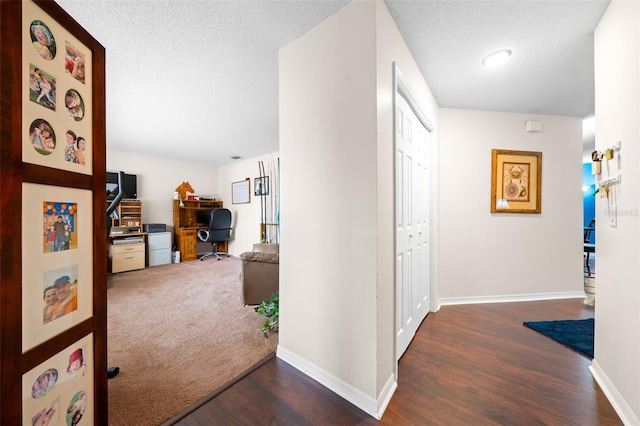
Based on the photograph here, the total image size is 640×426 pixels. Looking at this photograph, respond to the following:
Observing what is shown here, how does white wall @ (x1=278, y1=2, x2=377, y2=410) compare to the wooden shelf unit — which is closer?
white wall @ (x1=278, y1=2, x2=377, y2=410)

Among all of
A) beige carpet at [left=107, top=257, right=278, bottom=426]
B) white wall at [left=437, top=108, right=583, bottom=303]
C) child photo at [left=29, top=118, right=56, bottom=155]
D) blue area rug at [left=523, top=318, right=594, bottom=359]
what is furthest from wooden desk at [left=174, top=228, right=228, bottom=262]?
blue area rug at [left=523, top=318, right=594, bottom=359]

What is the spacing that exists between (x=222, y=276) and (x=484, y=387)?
369cm

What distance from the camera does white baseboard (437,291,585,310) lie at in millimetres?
2721

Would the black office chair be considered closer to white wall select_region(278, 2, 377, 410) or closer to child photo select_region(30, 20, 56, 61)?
white wall select_region(278, 2, 377, 410)

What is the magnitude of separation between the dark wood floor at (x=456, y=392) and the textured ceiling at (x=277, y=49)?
226 cm

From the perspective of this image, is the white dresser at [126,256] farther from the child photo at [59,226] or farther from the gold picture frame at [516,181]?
the gold picture frame at [516,181]

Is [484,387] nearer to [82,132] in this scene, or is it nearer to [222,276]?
[82,132]

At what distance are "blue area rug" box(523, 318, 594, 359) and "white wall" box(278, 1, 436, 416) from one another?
165 centimetres

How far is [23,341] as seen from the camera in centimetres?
72

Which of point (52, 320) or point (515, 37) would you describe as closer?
point (52, 320)

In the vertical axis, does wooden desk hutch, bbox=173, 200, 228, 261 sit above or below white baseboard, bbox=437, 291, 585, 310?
above

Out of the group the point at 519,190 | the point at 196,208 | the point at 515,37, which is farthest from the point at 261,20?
the point at 196,208

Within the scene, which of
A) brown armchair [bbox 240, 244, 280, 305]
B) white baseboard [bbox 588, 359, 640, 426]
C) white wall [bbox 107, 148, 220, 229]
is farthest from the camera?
white wall [bbox 107, 148, 220, 229]

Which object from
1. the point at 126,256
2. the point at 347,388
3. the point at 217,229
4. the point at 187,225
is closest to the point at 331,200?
the point at 347,388
